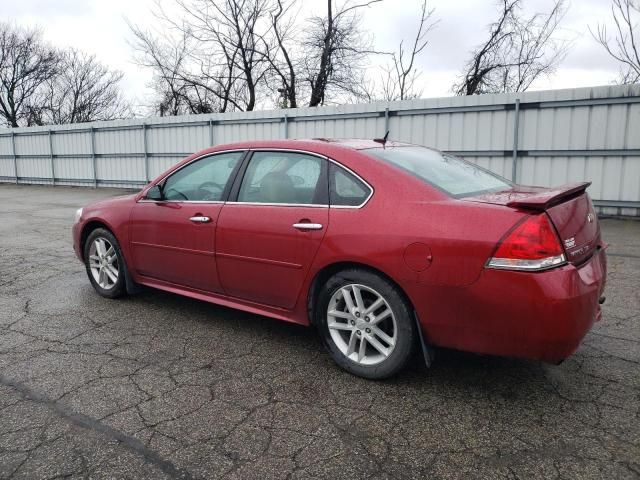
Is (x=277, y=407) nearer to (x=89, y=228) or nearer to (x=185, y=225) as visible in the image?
(x=185, y=225)

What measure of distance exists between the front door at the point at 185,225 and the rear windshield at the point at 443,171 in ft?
3.91

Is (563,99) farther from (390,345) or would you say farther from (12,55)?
(12,55)

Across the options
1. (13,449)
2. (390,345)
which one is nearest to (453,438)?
(390,345)

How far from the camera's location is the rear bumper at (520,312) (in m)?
2.49

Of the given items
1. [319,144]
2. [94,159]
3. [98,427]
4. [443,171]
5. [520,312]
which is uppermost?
[94,159]

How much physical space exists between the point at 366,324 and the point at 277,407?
69 cm

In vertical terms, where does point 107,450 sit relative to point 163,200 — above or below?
below

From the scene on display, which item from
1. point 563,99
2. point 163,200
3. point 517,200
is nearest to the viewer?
point 517,200

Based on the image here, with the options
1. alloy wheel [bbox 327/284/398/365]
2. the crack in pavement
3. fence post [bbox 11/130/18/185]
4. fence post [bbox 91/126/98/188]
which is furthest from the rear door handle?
fence post [bbox 11/130/18/185]

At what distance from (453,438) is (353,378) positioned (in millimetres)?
783

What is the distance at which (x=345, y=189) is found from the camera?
320cm

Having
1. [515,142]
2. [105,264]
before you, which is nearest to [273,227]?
[105,264]

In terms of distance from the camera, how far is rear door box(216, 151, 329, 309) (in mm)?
3266

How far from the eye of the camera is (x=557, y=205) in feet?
8.91
